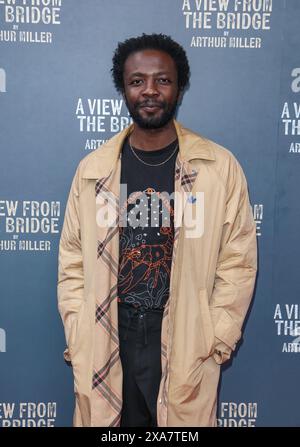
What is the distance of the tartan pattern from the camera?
1776mm

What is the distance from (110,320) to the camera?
1.80 meters

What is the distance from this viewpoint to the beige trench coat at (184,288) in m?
1.78

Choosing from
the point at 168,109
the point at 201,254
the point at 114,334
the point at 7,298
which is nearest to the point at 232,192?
the point at 201,254

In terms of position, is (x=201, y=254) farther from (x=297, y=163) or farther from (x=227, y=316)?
(x=297, y=163)

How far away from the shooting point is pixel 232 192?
181 cm

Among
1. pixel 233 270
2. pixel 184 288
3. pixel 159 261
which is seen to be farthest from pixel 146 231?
pixel 233 270

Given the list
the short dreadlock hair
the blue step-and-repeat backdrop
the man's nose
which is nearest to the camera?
the man's nose

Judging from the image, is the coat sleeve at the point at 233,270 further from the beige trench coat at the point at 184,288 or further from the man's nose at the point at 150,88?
the man's nose at the point at 150,88

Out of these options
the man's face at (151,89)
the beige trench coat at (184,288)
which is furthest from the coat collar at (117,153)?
the man's face at (151,89)

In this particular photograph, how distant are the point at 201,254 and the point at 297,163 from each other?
0.82m

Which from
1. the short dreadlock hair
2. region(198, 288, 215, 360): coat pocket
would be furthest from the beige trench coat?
the short dreadlock hair

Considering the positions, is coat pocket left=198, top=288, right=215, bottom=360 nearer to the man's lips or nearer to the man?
the man

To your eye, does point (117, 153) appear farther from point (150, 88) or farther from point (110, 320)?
point (110, 320)

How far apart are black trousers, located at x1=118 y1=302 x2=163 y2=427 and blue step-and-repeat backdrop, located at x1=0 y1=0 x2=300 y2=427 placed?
2.19 ft
